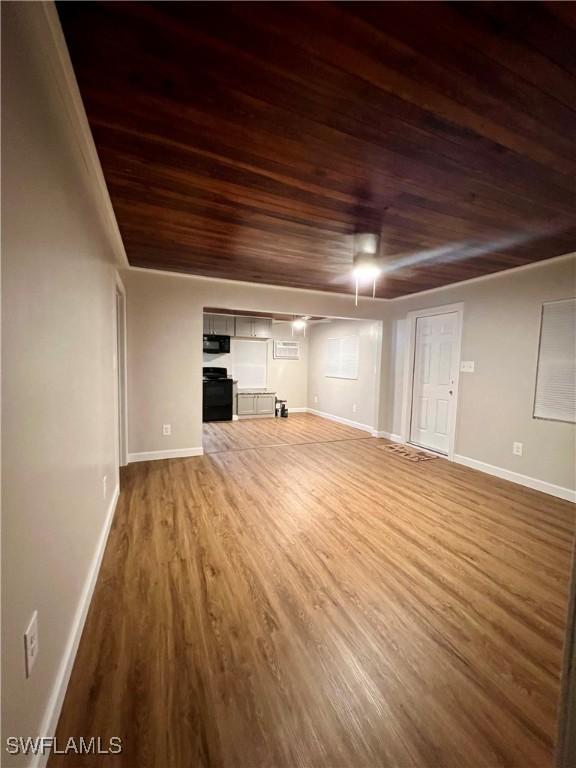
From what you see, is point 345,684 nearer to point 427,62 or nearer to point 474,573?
point 474,573

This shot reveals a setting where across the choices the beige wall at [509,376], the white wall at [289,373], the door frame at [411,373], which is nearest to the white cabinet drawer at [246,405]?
the white wall at [289,373]

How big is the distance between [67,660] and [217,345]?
5.70 m

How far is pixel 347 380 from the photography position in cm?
638

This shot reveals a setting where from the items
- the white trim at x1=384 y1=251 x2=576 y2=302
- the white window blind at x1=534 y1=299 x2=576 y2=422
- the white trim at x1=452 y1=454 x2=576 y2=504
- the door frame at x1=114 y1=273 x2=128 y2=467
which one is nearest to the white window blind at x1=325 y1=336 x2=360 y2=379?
the white trim at x1=384 y1=251 x2=576 y2=302

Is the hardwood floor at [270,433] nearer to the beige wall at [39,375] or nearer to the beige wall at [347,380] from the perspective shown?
the beige wall at [347,380]

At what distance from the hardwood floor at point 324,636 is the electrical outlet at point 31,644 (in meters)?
0.39

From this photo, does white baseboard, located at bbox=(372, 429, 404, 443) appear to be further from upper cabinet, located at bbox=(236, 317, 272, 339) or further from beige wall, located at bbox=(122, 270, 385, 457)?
upper cabinet, located at bbox=(236, 317, 272, 339)

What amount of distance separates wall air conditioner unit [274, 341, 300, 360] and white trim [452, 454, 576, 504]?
14.7 feet

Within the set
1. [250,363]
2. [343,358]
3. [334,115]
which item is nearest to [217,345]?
[250,363]

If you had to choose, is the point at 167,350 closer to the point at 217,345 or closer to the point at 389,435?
the point at 217,345

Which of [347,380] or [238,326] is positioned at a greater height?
[238,326]

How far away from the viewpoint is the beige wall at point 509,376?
3.04m

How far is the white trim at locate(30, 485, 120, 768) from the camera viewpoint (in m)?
0.99

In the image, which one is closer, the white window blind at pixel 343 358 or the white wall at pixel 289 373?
the white window blind at pixel 343 358
